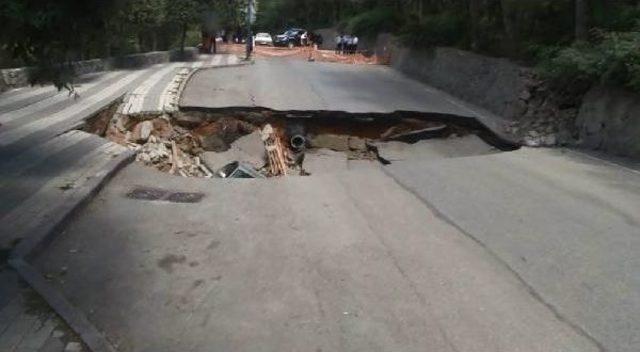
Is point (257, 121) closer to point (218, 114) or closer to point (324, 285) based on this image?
point (218, 114)

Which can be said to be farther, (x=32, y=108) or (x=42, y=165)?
(x=32, y=108)

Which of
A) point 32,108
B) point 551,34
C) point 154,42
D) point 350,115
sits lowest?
point 350,115

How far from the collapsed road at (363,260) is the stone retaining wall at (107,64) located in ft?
14.9

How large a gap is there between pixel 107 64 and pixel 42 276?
2066cm

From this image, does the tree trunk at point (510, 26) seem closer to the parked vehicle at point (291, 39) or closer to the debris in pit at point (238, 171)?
the debris in pit at point (238, 171)

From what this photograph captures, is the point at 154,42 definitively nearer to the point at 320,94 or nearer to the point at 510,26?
the point at 320,94

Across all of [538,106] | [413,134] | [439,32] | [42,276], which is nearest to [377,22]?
[439,32]

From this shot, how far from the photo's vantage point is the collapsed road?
5031 mm

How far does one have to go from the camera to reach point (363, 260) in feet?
21.7

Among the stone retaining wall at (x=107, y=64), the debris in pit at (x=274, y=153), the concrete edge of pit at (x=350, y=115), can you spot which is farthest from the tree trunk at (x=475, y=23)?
the stone retaining wall at (x=107, y=64)

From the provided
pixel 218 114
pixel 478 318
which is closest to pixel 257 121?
pixel 218 114

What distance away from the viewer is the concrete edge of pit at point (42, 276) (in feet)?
15.4

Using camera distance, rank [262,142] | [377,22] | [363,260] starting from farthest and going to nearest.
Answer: [377,22] < [262,142] < [363,260]

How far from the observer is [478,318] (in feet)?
17.3
